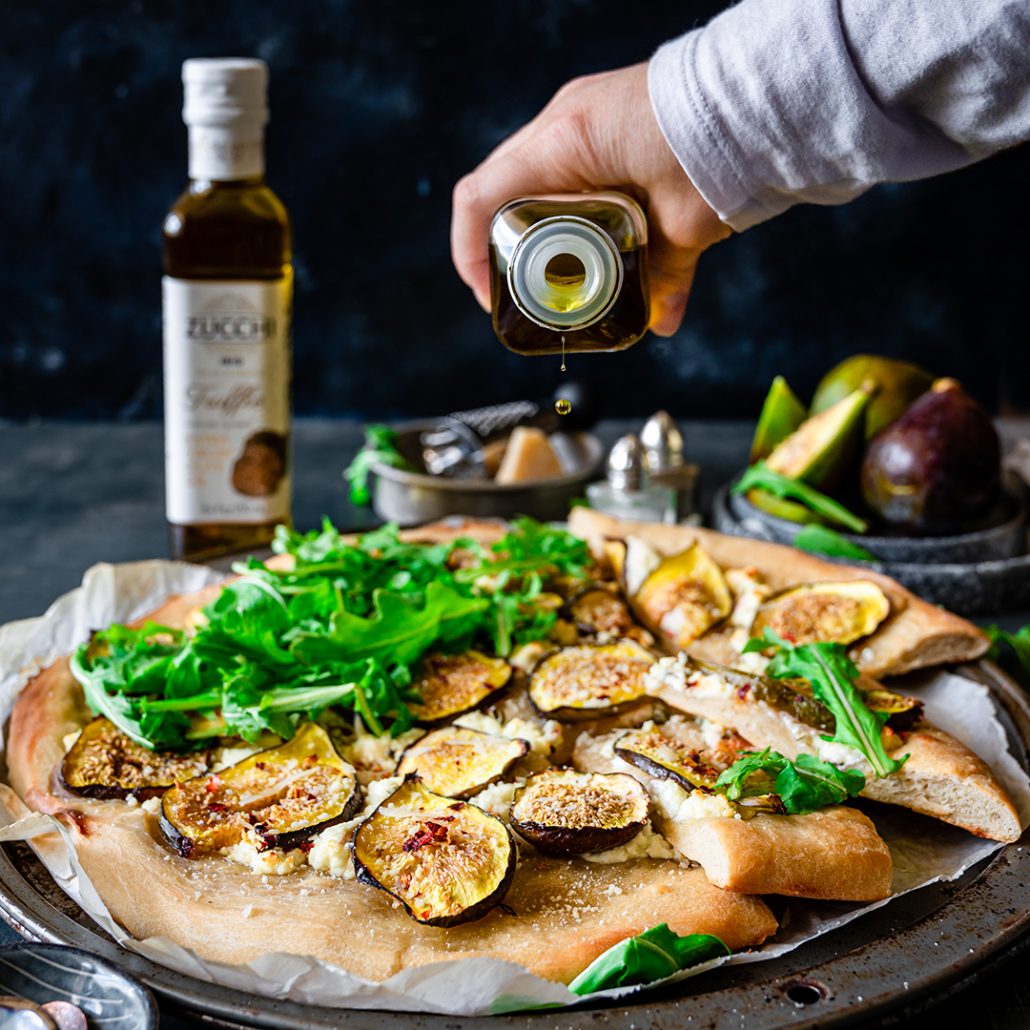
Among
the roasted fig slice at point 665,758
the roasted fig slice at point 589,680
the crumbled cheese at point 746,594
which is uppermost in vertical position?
the crumbled cheese at point 746,594

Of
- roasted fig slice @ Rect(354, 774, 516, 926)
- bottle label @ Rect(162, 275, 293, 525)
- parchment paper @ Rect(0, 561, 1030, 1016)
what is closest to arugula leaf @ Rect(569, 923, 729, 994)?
parchment paper @ Rect(0, 561, 1030, 1016)

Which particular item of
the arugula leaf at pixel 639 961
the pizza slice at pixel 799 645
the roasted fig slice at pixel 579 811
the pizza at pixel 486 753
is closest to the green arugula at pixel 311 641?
the pizza at pixel 486 753

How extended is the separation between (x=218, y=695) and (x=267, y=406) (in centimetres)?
105

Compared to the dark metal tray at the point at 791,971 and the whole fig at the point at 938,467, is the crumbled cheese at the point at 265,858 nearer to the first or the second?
the dark metal tray at the point at 791,971

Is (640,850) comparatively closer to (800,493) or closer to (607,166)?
(607,166)

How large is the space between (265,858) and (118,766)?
369mm

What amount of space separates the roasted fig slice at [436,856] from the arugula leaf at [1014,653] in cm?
122

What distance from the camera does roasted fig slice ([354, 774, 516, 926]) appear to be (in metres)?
1.51

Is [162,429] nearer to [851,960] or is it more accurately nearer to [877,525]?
[877,525]

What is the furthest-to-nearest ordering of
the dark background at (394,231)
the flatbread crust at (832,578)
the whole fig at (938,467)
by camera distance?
the dark background at (394,231) < the whole fig at (938,467) < the flatbread crust at (832,578)

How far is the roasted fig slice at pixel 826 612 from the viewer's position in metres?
2.28

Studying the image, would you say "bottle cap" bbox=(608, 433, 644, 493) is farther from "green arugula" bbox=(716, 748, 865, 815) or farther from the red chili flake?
the red chili flake

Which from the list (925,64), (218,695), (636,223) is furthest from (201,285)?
(925,64)

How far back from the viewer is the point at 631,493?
10.8ft
